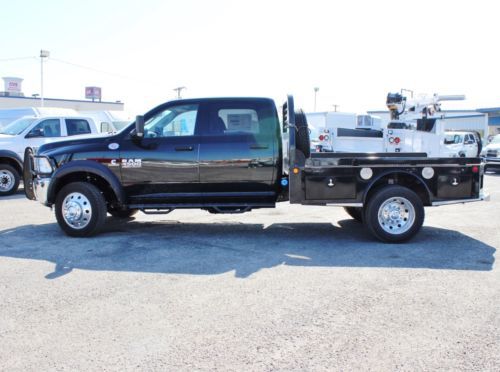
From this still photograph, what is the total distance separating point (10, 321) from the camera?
13.1 feet

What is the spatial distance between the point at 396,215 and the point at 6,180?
985 cm

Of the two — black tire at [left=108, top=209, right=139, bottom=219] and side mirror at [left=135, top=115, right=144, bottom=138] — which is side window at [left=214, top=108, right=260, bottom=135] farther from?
black tire at [left=108, top=209, right=139, bottom=219]

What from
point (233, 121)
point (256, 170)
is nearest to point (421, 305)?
point (256, 170)

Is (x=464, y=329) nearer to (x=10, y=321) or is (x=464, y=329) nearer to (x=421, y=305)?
(x=421, y=305)

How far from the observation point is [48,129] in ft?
42.9

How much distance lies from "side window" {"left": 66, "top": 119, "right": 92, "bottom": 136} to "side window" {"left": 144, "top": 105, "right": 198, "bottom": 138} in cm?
707

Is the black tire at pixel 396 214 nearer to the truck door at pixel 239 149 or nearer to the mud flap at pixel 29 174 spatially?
the truck door at pixel 239 149

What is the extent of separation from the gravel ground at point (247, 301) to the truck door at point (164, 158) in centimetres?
71

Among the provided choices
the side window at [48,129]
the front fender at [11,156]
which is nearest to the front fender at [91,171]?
the front fender at [11,156]

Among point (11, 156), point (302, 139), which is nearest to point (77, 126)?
point (11, 156)

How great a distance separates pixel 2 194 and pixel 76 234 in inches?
250

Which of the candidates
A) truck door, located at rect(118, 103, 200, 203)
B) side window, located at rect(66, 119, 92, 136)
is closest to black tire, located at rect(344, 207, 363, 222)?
truck door, located at rect(118, 103, 200, 203)

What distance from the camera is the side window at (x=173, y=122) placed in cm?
715

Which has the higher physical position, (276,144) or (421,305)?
(276,144)
